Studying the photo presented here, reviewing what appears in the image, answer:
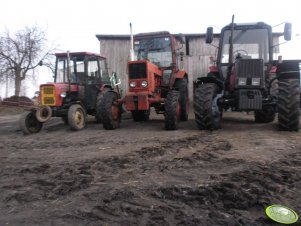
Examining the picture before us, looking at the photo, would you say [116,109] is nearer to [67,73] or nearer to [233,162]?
[67,73]

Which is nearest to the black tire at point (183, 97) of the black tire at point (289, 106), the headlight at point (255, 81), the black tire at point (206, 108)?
the black tire at point (206, 108)

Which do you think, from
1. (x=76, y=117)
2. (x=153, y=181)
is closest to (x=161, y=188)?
(x=153, y=181)

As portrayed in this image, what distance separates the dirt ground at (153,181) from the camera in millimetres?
3762

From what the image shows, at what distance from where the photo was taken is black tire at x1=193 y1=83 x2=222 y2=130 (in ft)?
29.7

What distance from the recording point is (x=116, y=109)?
424 inches

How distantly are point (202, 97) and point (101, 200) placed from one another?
18.2 ft

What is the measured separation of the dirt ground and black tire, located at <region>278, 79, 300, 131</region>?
55 centimetres

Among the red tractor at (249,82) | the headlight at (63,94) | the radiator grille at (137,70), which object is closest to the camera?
the red tractor at (249,82)

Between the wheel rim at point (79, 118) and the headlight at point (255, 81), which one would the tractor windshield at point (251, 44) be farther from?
Answer: the wheel rim at point (79, 118)

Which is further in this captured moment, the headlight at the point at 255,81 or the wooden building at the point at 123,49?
the wooden building at the point at 123,49

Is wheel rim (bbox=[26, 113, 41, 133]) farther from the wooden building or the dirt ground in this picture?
the wooden building

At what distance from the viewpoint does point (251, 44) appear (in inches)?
411

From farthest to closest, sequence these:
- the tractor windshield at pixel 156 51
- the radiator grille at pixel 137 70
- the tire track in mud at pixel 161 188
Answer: the tractor windshield at pixel 156 51 < the radiator grille at pixel 137 70 < the tire track in mud at pixel 161 188

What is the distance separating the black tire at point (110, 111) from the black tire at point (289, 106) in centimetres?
452
